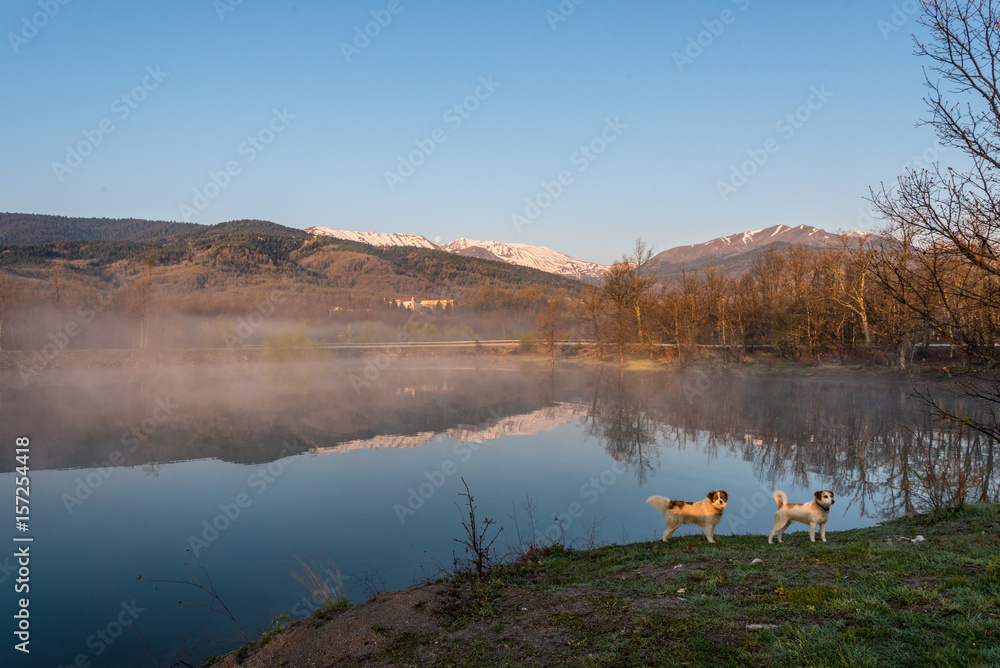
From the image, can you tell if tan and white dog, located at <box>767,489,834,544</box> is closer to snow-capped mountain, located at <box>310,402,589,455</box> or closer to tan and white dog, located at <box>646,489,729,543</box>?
tan and white dog, located at <box>646,489,729,543</box>

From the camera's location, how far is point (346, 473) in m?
16.0

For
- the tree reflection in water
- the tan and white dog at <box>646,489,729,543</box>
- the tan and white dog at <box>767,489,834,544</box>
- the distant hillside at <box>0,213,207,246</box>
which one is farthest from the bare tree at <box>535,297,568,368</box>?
the distant hillside at <box>0,213,207,246</box>

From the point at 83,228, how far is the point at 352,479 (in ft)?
677

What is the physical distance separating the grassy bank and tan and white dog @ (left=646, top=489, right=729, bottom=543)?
1.81 ft

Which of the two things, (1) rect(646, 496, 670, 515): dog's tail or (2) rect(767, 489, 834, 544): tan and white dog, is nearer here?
(2) rect(767, 489, 834, 544): tan and white dog

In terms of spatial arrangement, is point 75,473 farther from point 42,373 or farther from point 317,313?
point 317,313

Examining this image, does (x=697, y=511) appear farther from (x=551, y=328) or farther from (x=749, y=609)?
(x=551, y=328)

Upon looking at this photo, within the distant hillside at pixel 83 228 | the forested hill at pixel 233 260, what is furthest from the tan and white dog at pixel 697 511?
the distant hillside at pixel 83 228

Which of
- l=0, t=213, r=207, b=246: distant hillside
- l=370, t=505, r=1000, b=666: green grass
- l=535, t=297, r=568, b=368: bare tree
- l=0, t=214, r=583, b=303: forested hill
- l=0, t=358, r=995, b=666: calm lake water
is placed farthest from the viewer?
l=0, t=213, r=207, b=246: distant hillside

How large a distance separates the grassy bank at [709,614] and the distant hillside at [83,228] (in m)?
180

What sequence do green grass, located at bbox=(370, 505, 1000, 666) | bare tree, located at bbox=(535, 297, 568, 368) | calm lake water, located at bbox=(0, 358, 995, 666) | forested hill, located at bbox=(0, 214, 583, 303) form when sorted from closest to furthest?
green grass, located at bbox=(370, 505, 1000, 666)
calm lake water, located at bbox=(0, 358, 995, 666)
bare tree, located at bbox=(535, 297, 568, 368)
forested hill, located at bbox=(0, 214, 583, 303)

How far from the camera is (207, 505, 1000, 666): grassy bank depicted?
13.8 ft

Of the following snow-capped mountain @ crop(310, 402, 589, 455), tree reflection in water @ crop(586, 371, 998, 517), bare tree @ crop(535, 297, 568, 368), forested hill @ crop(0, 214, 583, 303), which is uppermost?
forested hill @ crop(0, 214, 583, 303)

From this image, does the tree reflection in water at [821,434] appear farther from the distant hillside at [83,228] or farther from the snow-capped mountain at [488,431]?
the distant hillside at [83,228]
